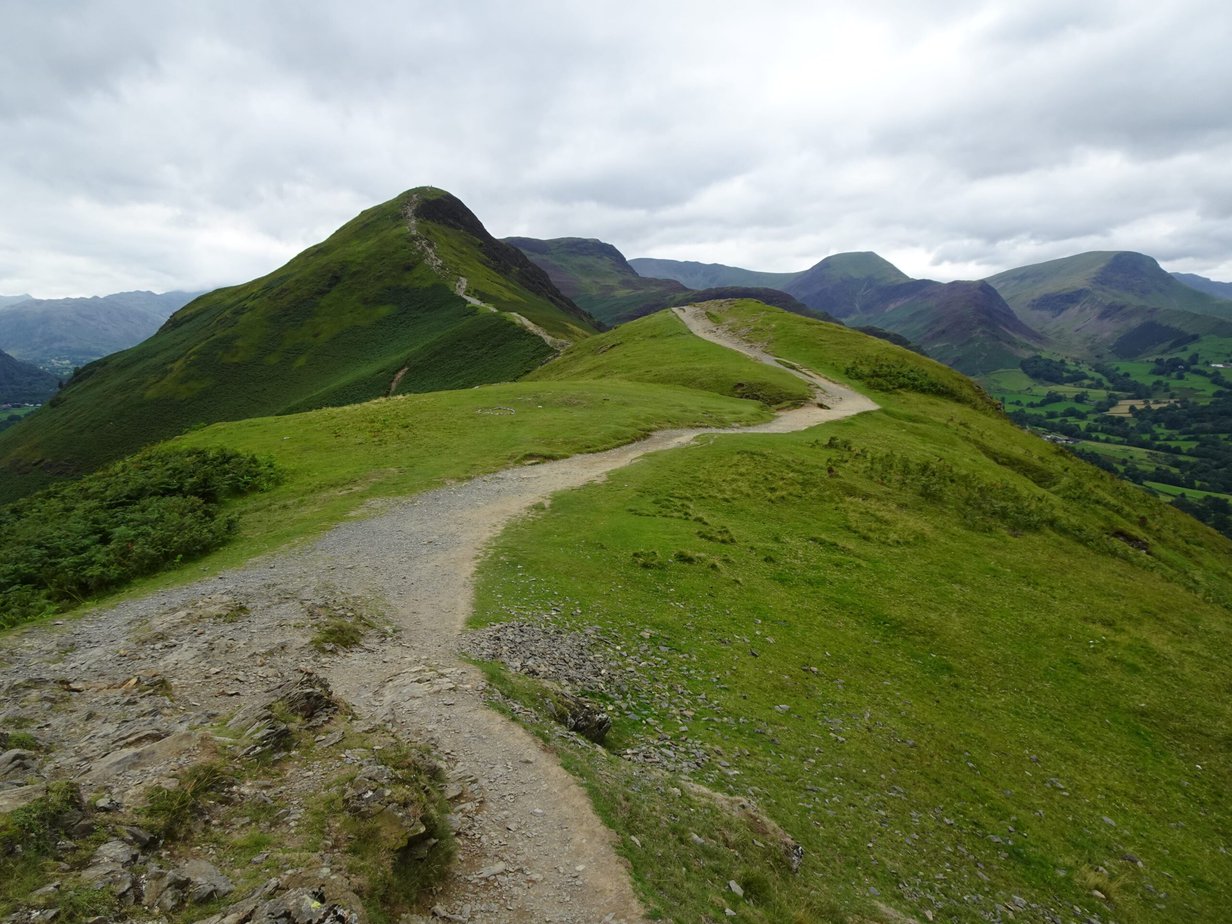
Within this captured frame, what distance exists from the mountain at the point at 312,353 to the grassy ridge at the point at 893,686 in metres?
91.9

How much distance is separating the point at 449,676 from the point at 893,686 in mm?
14212

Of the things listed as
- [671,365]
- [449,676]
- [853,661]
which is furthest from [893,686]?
[671,365]

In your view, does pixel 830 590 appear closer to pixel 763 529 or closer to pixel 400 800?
pixel 763 529

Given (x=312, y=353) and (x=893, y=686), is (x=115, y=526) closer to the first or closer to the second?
(x=893, y=686)

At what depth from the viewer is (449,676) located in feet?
49.7

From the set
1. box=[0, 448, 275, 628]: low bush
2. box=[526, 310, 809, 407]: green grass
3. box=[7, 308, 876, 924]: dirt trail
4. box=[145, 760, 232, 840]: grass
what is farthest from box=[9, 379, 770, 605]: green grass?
box=[145, 760, 232, 840]: grass

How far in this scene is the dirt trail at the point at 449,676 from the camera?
9.47m

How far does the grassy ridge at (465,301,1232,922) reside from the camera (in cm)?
1290

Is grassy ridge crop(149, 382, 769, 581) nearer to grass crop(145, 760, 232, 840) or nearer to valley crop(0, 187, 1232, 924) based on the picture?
valley crop(0, 187, 1232, 924)

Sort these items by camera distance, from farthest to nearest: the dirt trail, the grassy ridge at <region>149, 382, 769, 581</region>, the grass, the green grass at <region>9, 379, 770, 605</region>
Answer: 1. the grassy ridge at <region>149, 382, 769, 581</region>
2. the green grass at <region>9, 379, 770, 605</region>
3. the dirt trail
4. the grass

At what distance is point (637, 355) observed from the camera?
273 feet

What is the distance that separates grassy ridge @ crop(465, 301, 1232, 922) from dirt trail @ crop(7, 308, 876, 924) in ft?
2.91

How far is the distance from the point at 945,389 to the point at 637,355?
38.3 m

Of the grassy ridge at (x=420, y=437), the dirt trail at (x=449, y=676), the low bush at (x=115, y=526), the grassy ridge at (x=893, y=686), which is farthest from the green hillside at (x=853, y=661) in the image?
the low bush at (x=115, y=526)
